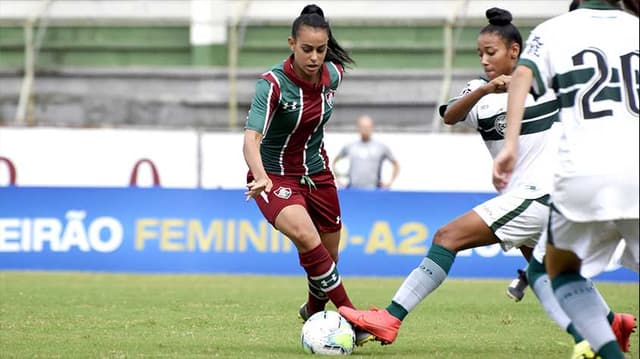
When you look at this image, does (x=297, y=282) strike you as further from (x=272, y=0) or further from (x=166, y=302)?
(x=272, y=0)

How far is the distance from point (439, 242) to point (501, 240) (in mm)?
411

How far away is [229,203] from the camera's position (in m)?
17.4

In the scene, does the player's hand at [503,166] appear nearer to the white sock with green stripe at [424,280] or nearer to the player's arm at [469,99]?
the player's arm at [469,99]

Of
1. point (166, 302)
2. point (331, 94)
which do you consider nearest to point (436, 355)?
point (331, 94)

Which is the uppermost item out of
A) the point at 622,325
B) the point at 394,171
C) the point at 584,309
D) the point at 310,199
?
the point at 310,199

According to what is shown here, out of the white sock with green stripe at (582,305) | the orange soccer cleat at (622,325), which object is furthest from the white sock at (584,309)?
the orange soccer cleat at (622,325)

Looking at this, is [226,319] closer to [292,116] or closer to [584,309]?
[292,116]

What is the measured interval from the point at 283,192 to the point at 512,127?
3219 millimetres

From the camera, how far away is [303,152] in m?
9.47

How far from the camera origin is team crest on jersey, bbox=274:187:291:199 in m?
9.15

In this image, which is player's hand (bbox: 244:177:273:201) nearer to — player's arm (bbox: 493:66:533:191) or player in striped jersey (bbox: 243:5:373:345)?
player in striped jersey (bbox: 243:5:373:345)

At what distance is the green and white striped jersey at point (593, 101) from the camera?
593 centimetres

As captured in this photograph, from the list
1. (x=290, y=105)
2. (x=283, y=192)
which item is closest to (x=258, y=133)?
(x=290, y=105)

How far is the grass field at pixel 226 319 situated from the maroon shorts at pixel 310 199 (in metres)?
0.90
